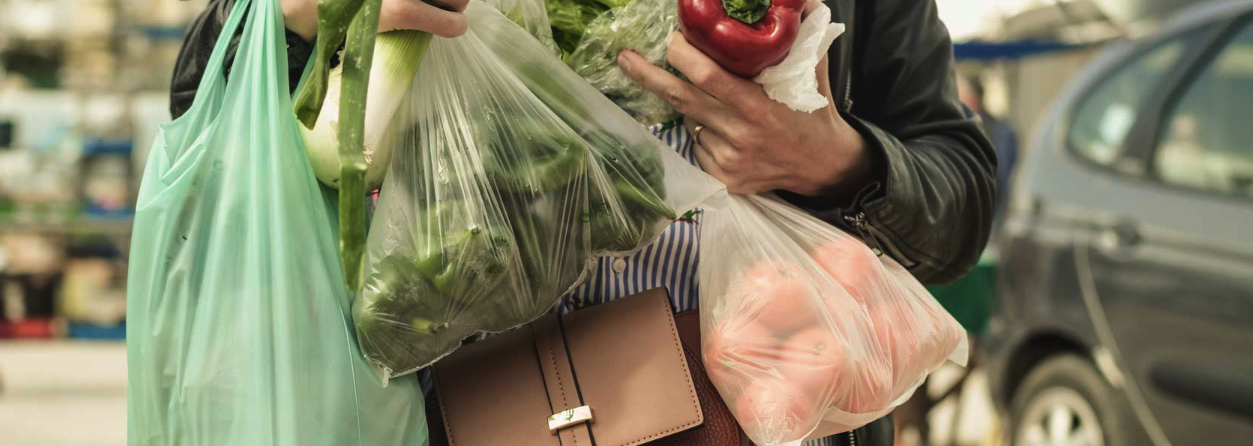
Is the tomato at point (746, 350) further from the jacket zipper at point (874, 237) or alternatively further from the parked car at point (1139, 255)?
the parked car at point (1139, 255)

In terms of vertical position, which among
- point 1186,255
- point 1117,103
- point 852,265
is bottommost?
point 1186,255

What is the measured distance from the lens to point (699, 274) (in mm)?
1236

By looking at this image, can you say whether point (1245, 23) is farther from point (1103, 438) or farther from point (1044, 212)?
point (1103, 438)

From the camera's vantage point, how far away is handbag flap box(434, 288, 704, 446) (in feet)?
3.80

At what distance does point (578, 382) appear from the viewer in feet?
3.86

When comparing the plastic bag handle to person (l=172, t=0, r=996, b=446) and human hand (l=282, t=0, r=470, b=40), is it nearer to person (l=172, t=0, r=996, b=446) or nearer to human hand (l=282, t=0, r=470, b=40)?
person (l=172, t=0, r=996, b=446)

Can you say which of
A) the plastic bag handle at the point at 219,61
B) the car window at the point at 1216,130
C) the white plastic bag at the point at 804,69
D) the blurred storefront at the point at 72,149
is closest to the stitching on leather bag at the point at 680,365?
the white plastic bag at the point at 804,69

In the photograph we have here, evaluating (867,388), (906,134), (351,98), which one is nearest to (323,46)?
(351,98)

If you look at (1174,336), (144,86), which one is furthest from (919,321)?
(144,86)

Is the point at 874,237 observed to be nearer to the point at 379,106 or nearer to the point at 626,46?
the point at 626,46

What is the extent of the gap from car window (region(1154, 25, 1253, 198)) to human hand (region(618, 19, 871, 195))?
188cm

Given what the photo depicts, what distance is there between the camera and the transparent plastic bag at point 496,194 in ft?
3.37

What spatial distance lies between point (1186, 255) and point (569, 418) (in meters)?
2.19

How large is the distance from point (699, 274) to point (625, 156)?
0.62ft
